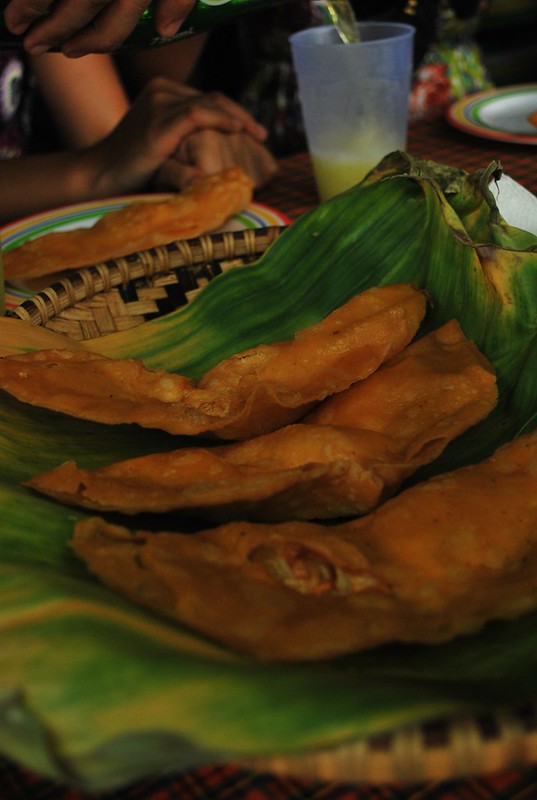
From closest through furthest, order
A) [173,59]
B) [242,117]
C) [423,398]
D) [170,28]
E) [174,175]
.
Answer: [423,398]
[170,28]
[174,175]
[242,117]
[173,59]

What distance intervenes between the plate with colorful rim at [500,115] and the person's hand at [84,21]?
1.08 metres

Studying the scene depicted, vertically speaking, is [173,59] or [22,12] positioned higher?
[22,12]

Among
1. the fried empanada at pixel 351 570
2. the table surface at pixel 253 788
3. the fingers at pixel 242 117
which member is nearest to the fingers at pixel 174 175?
the fingers at pixel 242 117

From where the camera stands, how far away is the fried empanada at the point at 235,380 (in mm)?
945

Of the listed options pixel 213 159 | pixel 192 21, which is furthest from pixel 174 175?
pixel 192 21

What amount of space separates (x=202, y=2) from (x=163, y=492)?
3.23ft

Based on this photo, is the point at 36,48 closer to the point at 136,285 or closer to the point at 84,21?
the point at 84,21

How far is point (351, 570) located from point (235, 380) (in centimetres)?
39

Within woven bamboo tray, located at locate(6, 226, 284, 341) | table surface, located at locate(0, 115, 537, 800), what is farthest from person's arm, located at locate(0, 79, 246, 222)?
table surface, located at locate(0, 115, 537, 800)

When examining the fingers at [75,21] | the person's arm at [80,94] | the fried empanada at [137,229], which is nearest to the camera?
the fingers at [75,21]

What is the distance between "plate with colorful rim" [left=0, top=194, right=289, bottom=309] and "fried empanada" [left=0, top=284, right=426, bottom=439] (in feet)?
2.25

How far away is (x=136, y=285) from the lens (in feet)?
4.40

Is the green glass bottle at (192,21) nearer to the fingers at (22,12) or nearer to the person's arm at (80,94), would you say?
the fingers at (22,12)

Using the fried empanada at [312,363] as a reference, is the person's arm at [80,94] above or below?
above
